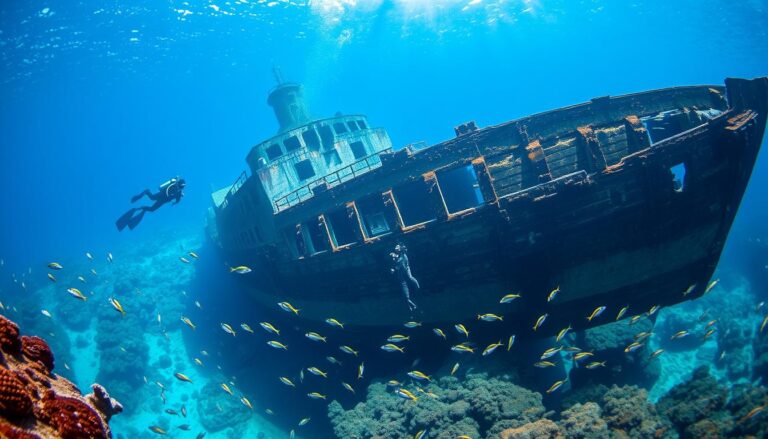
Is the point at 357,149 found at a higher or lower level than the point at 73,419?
higher

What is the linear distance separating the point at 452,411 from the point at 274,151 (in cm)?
1623

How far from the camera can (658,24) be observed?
7562 centimetres

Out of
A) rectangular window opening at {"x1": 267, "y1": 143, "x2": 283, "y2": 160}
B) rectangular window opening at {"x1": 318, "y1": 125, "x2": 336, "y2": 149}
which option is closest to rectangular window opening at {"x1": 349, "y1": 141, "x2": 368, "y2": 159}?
rectangular window opening at {"x1": 318, "y1": 125, "x2": 336, "y2": 149}

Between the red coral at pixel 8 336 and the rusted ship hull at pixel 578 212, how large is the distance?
903cm

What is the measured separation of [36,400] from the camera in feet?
8.34

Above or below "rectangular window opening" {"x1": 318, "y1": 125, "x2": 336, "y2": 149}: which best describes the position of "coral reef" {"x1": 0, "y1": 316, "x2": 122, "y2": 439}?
below

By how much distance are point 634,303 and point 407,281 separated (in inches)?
279

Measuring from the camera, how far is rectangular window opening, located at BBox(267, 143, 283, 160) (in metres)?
19.6

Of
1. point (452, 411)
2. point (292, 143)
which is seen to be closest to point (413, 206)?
point (292, 143)

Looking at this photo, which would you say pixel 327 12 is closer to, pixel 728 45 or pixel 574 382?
pixel 574 382

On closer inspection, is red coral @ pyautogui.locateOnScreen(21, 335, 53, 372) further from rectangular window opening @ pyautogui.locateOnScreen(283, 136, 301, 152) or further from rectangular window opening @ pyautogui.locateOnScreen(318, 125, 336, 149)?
rectangular window opening @ pyautogui.locateOnScreen(318, 125, 336, 149)

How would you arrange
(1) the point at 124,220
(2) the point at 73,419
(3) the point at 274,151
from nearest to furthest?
1. (2) the point at 73,419
2. (1) the point at 124,220
3. (3) the point at 274,151

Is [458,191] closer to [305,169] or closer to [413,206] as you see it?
[413,206]

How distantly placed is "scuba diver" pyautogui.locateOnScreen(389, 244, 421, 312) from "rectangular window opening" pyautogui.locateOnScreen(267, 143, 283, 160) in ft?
38.5
